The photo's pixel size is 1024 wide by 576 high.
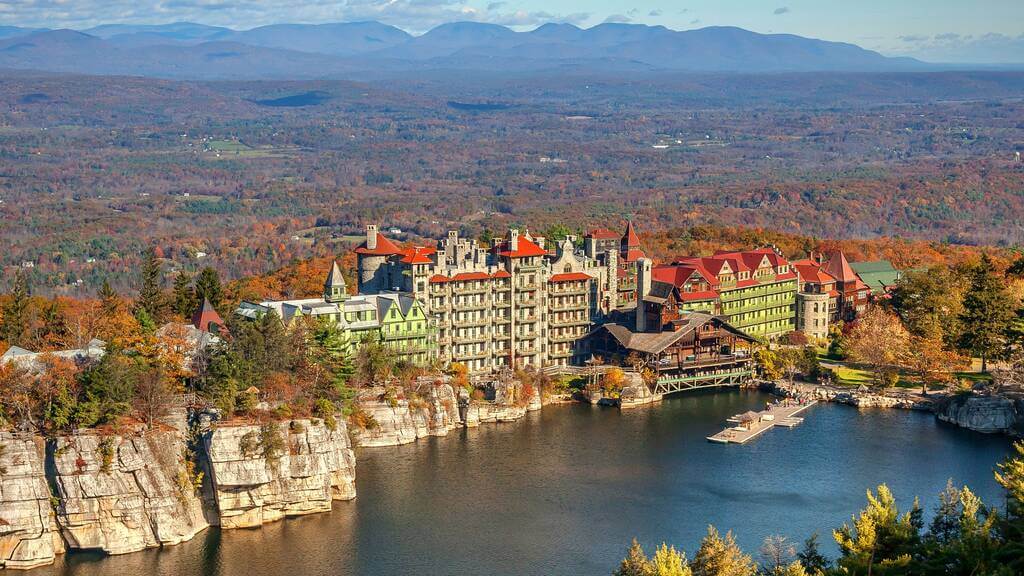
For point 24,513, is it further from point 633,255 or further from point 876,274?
point 876,274

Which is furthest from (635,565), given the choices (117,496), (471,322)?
(471,322)

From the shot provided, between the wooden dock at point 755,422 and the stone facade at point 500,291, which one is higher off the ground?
the stone facade at point 500,291

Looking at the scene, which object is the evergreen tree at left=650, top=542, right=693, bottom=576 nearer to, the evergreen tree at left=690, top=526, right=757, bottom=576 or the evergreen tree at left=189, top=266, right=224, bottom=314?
the evergreen tree at left=690, top=526, right=757, bottom=576

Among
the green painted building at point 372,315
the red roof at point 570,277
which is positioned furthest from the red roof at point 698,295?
the green painted building at point 372,315

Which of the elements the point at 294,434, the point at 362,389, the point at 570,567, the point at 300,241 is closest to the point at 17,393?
the point at 294,434

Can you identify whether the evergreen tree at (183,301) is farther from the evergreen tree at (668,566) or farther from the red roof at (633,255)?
the evergreen tree at (668,566)

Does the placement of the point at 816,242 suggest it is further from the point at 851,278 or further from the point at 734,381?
the point at 734,381

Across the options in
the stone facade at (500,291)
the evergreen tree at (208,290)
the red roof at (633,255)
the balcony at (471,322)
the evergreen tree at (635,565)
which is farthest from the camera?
the red roof at (633,255)
